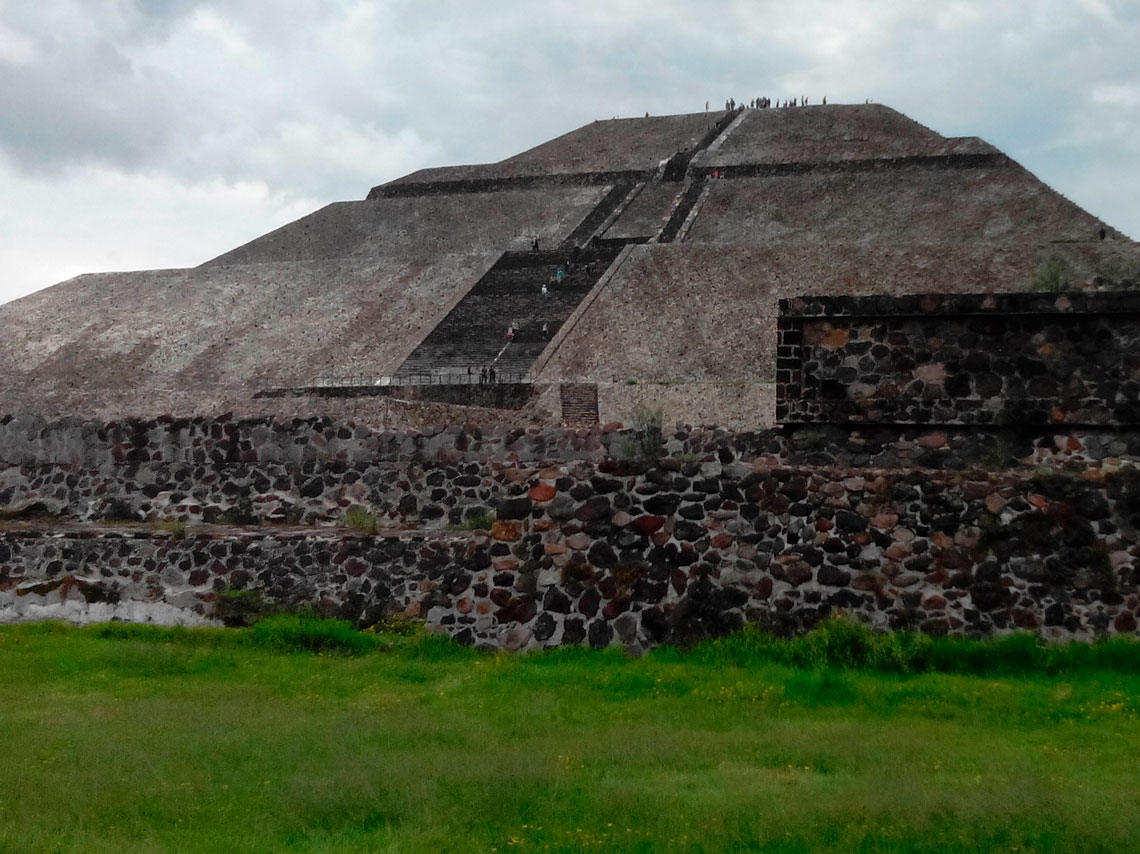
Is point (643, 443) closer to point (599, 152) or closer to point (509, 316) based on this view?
point (509, 316)

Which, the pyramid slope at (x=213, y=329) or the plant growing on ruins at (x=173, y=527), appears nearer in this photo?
→ the plant growing on ruins at (x=173, y=527)

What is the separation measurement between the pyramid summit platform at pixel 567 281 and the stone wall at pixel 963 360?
1631cm

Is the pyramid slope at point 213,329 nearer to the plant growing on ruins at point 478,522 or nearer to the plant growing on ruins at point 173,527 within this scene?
the plant growing on ruins at point 173,527

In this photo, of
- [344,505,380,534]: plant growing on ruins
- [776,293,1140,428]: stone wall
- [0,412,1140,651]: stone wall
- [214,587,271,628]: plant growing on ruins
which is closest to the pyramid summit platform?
[344,505,380,534]: plant growing on ruins

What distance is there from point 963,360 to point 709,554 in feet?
13.9

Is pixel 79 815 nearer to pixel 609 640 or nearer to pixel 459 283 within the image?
pixel 609 640

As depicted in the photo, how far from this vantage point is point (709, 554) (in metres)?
10.3

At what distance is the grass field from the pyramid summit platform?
19.8 meters

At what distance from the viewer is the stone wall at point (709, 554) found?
9.78 metres

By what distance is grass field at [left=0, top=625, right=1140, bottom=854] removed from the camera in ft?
18.9

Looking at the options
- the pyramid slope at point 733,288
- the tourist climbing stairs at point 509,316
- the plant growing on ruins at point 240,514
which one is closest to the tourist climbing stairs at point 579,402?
the pyramid slope at point 733,288

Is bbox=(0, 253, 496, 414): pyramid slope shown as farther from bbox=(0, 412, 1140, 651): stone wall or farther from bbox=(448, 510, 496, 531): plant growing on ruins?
bbox=(0, 412, 1140, 651): stone wall

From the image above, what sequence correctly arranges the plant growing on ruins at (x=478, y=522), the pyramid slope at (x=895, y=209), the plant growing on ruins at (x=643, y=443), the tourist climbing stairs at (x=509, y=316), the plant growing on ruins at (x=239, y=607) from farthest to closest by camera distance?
the pyramid slope at (x=895, y=209) < the tourist climbing stairs at (x=509, y=316) < the plant growing on ruins at (x=643, y=443) < the plant growing on ruins at (x=478, y=522) < the plant growing on ruins at (x=239, y=607)

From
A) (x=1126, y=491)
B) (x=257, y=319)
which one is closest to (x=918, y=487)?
(x=1126, y=491)
